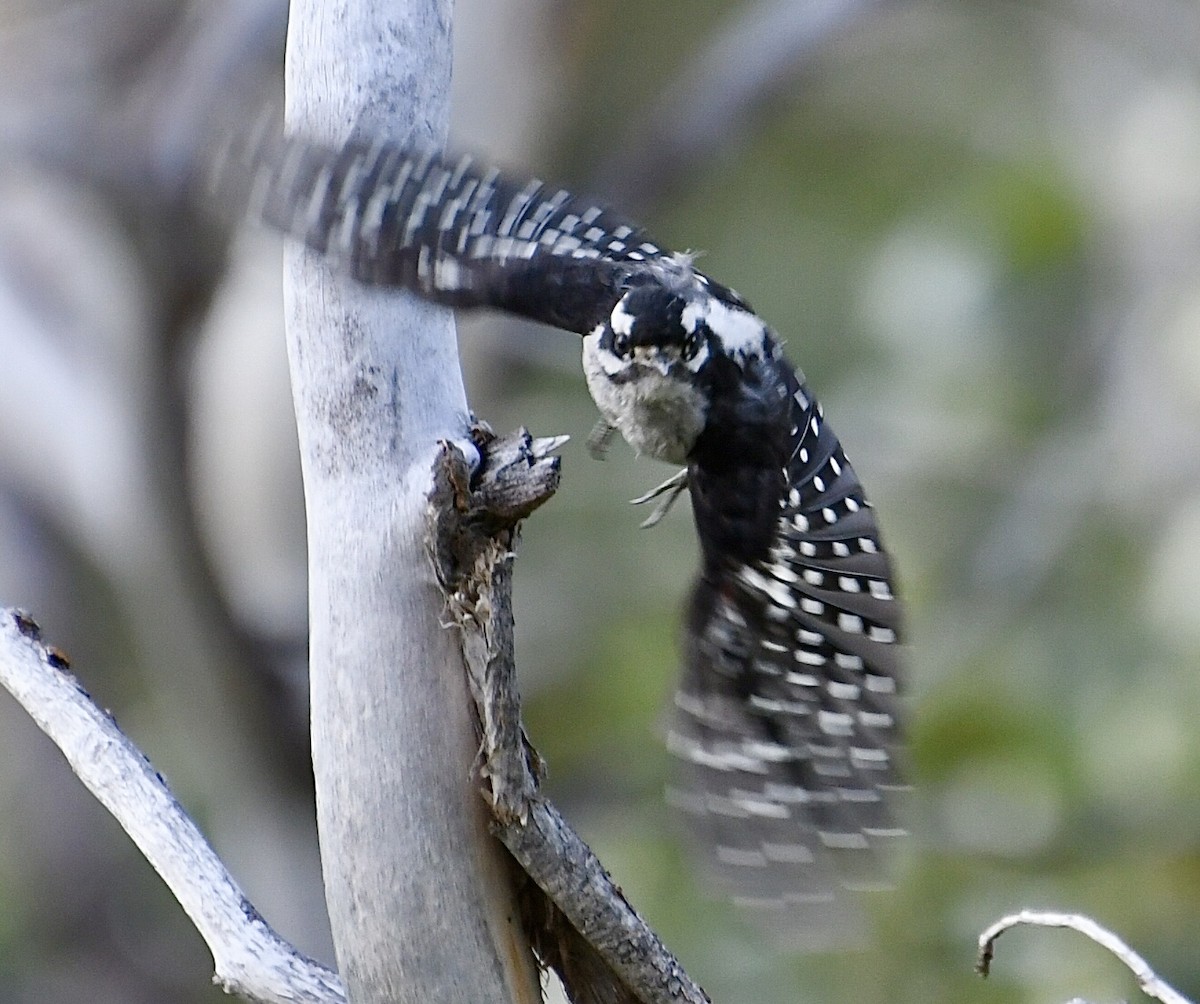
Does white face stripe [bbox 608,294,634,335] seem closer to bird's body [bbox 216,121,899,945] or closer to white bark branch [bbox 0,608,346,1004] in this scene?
bird's body [bbox 216,121,899,945]

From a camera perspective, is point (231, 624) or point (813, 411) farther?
point (231, 624)

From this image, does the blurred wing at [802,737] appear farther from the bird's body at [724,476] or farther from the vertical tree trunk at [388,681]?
the vertical tree trunk at [388,681]

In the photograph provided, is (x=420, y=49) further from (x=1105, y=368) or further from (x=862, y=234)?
(x=862, y=234)

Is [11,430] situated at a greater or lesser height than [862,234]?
lesser

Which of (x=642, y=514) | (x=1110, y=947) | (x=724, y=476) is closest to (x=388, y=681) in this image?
(x=724, y=476)

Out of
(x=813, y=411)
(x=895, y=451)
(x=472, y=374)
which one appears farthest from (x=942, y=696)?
(x=813, y=411)

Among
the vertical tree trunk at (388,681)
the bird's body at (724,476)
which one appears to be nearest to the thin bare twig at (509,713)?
the vertical tree trunk at (388,681)
